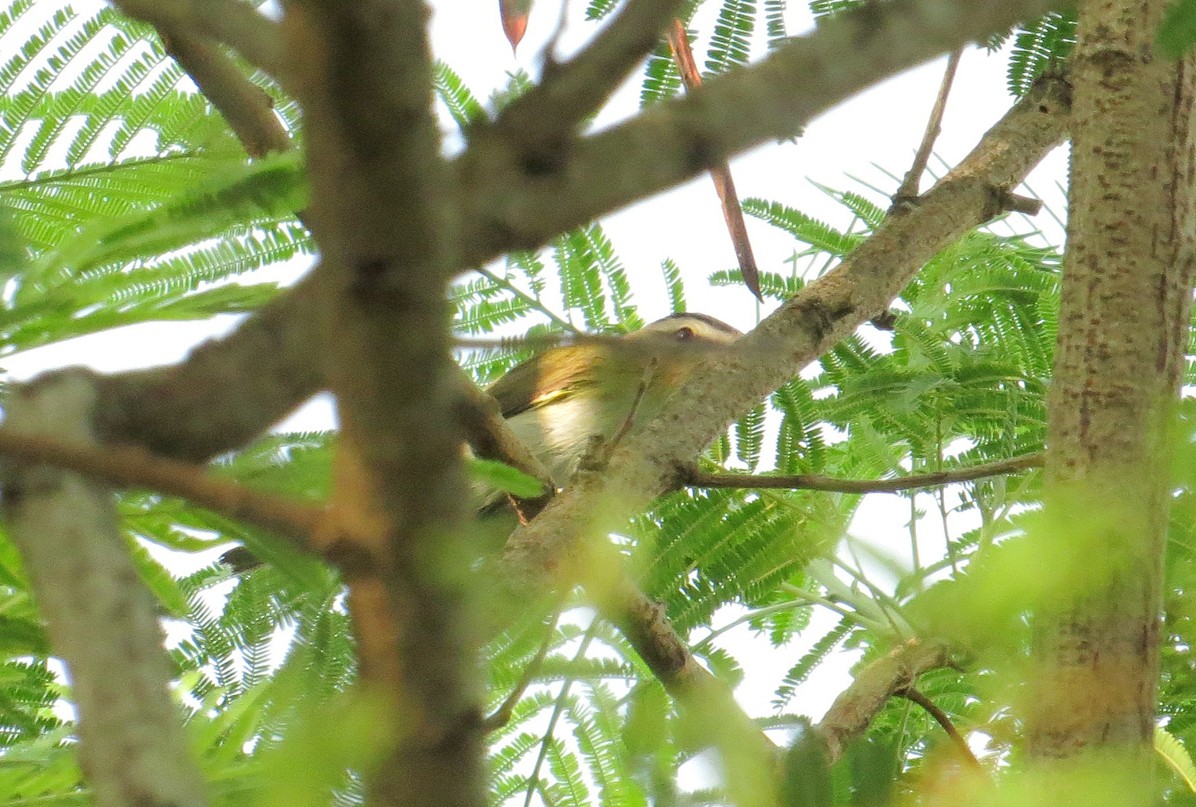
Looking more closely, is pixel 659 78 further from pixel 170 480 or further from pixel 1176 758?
pixel 170 480

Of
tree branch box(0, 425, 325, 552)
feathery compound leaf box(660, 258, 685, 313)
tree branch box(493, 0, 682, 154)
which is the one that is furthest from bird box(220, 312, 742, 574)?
tree branch box(0, 425, 325, 552)

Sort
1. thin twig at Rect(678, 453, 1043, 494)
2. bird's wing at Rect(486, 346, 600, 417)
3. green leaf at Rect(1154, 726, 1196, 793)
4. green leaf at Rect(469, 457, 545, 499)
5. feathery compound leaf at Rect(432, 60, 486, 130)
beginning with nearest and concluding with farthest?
1. green leaf at Rect(469, 457, 545, 499)
2. green leaf at Rect(1154, 726, 1196, 793)
3. thin twig at Rect(678, 453, 1043, 494)
4. feathery compound leaf at Rect(432, 60, 486, 130)
5. bird's wing at Rect(486, 346, 600, 417)

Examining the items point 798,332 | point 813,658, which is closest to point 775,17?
point 798,332

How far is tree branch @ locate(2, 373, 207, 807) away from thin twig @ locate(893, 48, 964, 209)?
2.43 metres

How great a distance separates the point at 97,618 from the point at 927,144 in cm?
271

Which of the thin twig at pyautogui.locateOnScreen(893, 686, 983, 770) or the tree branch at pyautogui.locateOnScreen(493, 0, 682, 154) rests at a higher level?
the tree branch at pyautogui.locateOnScreen(493, 0, 682, 154)

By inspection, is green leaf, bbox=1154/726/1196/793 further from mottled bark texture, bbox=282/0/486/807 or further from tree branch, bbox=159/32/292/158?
tree branch, bbox=159/32/292/158

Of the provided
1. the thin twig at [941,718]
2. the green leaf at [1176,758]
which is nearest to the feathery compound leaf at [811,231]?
the thin twig at [941,718]

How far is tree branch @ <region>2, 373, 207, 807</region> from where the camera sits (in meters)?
0.71

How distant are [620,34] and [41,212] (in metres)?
1.77

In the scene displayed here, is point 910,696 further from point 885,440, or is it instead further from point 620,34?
point 620,34

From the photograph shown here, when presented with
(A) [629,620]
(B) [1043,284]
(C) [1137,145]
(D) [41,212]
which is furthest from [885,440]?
(D) [41,212]

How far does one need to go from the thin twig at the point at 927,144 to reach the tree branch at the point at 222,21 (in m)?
2.44

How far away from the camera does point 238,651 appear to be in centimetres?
230
